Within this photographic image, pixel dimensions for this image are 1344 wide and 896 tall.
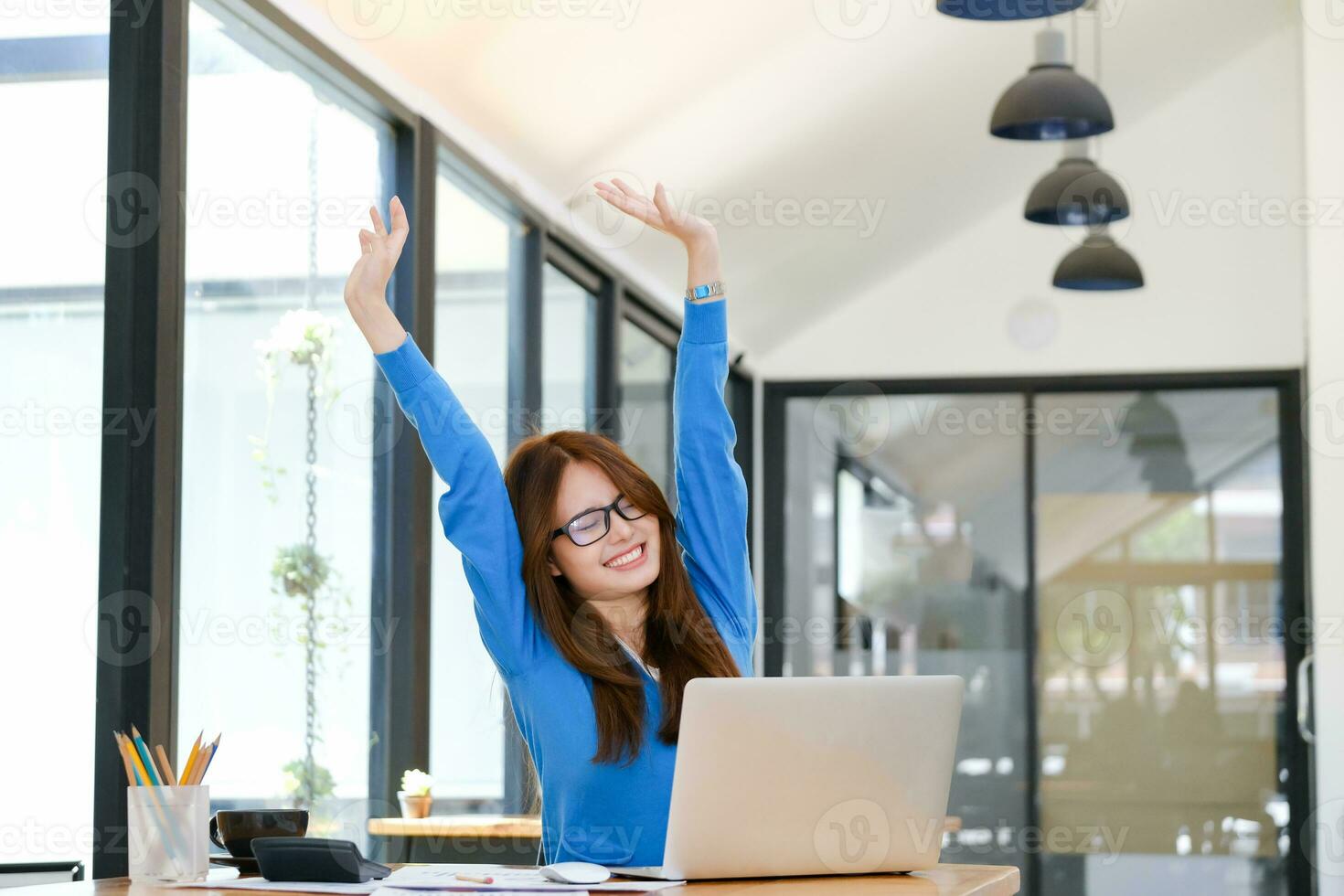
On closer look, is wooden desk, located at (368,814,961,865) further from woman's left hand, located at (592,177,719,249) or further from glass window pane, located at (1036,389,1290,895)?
glass window pane, located at (1036,389,1290,895)

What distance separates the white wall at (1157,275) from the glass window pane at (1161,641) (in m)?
0.24

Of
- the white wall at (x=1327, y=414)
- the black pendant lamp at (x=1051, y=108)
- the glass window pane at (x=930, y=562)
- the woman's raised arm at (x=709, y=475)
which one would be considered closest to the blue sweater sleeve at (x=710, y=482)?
the woman's raised arm at (x=709, y=475)

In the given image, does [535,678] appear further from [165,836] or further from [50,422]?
[50,422]

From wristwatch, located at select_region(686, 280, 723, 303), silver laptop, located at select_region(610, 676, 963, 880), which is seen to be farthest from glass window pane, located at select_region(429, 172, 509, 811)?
silver laptop, located at select_region(610, 676, 963, 880)

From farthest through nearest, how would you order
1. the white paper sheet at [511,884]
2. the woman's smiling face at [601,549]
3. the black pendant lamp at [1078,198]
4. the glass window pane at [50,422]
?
the black pendant lamp at [1078,198], the glass window pane at [50,422], the woman's smiling face at [601,549], the white paper sheet at [511,884]

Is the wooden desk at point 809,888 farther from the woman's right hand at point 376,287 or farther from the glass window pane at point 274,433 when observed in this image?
the glass window pane at point 274,433

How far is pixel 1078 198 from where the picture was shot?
4.68 metres

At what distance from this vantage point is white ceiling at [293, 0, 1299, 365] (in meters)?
3.90

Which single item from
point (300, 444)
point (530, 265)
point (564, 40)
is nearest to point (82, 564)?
point (300, 444)

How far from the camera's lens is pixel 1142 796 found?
22.1 feet

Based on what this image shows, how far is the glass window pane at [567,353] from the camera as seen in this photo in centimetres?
486

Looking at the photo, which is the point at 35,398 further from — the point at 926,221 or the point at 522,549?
the point at 926,221

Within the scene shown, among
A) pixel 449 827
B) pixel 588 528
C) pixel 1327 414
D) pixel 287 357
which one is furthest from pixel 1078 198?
pixel 588 528

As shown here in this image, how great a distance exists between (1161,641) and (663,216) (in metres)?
5.38
